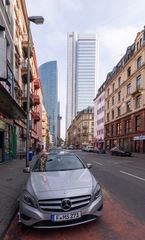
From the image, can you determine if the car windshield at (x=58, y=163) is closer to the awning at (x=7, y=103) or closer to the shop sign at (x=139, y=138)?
the awning at (x=7, y=103)

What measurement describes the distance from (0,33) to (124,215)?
8781mm

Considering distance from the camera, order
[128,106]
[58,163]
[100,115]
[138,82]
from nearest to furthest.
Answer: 1. [58,163]
2. [138,82]
3. [128,106]
4. [100,115]

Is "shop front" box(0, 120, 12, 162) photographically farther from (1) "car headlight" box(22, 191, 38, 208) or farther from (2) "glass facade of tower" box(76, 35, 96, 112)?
(2) "glass facade of tower" box(76, 35, 96, 112)

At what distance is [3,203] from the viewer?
5.98 meters

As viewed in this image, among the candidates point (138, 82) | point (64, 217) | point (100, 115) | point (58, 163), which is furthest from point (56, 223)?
point (100, 115)

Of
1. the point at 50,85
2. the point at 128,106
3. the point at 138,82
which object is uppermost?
the point at 50,85

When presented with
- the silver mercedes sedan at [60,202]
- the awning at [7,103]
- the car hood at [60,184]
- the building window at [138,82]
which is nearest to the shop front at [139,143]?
the building window at [138,82]

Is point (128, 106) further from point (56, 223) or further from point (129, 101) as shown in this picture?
point (56, 223)

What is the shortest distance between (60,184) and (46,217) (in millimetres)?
734

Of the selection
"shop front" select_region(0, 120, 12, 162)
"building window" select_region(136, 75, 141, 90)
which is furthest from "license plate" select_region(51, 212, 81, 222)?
"building window" select_region(136, 75, 141, 90)

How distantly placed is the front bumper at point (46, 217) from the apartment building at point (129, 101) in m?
32.8

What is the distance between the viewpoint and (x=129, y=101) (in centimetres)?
4428

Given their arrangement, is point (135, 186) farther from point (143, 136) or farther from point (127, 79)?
point (127, 79)

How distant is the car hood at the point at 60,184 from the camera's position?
430cm
